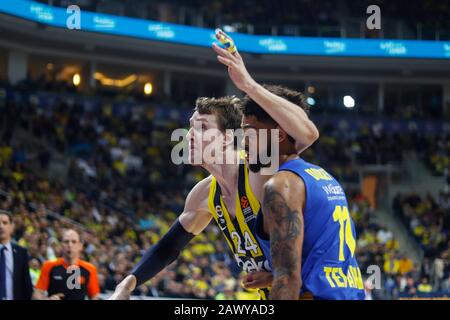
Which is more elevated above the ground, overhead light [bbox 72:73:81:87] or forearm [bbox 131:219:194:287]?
overhead light [bbox 72:73:81:87]

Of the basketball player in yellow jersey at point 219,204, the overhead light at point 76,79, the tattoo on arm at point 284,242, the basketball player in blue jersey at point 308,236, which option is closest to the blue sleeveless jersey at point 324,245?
the basketball player in blue jersey at point 308,236

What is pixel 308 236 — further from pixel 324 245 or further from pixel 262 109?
pixel 262 109

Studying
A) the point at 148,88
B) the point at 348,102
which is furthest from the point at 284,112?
the point at 348,102

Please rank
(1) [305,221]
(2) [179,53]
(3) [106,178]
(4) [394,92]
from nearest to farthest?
(1) [305,221] → (3) [106,178] → (2) [179,53] → (4) [394,92]

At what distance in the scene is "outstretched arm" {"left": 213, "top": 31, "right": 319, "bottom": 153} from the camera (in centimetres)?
348

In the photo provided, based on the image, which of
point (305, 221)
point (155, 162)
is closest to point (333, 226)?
point (305, 221)

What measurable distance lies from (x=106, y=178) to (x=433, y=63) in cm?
1404

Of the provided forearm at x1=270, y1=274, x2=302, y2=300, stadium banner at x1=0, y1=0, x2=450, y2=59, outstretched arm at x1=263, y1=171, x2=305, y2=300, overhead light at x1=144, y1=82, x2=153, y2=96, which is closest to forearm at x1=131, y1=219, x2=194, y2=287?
outstretched arm at x1=263, y1=171, x2=305, y2=300

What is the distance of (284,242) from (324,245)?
9.6 inches

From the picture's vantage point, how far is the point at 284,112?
3.52 metres

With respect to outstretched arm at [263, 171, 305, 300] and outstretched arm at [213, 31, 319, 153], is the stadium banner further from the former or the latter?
outstretched arm at [263, 171, 305, 300]

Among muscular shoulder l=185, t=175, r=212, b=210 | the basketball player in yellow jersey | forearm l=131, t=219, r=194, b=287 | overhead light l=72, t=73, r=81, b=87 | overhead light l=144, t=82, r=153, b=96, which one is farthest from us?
overhead light l=144, t=82, r=153, b=96
